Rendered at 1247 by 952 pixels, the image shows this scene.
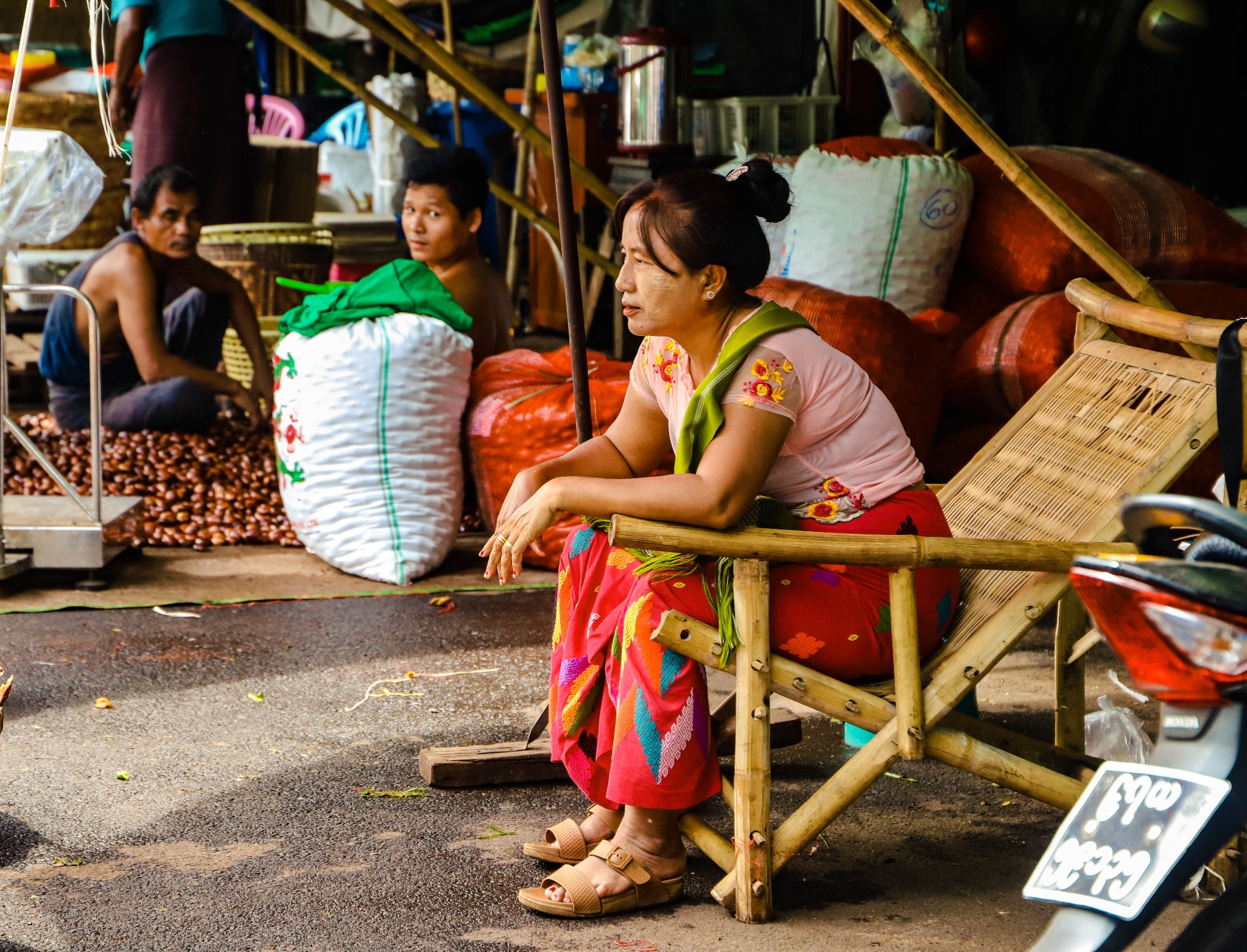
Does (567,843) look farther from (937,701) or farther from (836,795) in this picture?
(937,701)

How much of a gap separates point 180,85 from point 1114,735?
16.3 ft

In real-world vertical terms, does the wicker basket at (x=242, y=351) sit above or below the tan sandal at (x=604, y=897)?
above

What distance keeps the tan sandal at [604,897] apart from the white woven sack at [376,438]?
200 cm

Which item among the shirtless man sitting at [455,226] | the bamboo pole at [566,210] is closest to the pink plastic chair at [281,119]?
the shirtless man sitting at [455,226]

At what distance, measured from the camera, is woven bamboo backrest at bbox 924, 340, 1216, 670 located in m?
2.14

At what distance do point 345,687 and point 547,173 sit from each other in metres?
4.66

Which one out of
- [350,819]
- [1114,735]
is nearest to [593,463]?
[350,819]

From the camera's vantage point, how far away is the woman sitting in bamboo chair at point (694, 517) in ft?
6.86

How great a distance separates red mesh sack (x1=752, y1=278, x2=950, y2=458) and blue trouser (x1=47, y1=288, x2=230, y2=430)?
2.37m

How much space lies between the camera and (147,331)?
5.11m

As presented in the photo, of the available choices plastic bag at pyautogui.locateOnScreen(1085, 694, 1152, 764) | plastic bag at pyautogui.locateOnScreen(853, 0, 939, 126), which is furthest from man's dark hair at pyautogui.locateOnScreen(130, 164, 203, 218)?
plastic bag at pyautogui.locateOnScreen(1085, 694, 1152, 764)

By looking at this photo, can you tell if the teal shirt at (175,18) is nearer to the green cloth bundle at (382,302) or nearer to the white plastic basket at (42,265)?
the white plastic basket at (42,265)

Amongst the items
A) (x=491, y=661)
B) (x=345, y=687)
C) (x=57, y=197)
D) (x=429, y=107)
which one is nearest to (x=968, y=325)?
(x=491, y=661)

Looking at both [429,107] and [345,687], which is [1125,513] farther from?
[429,107]
